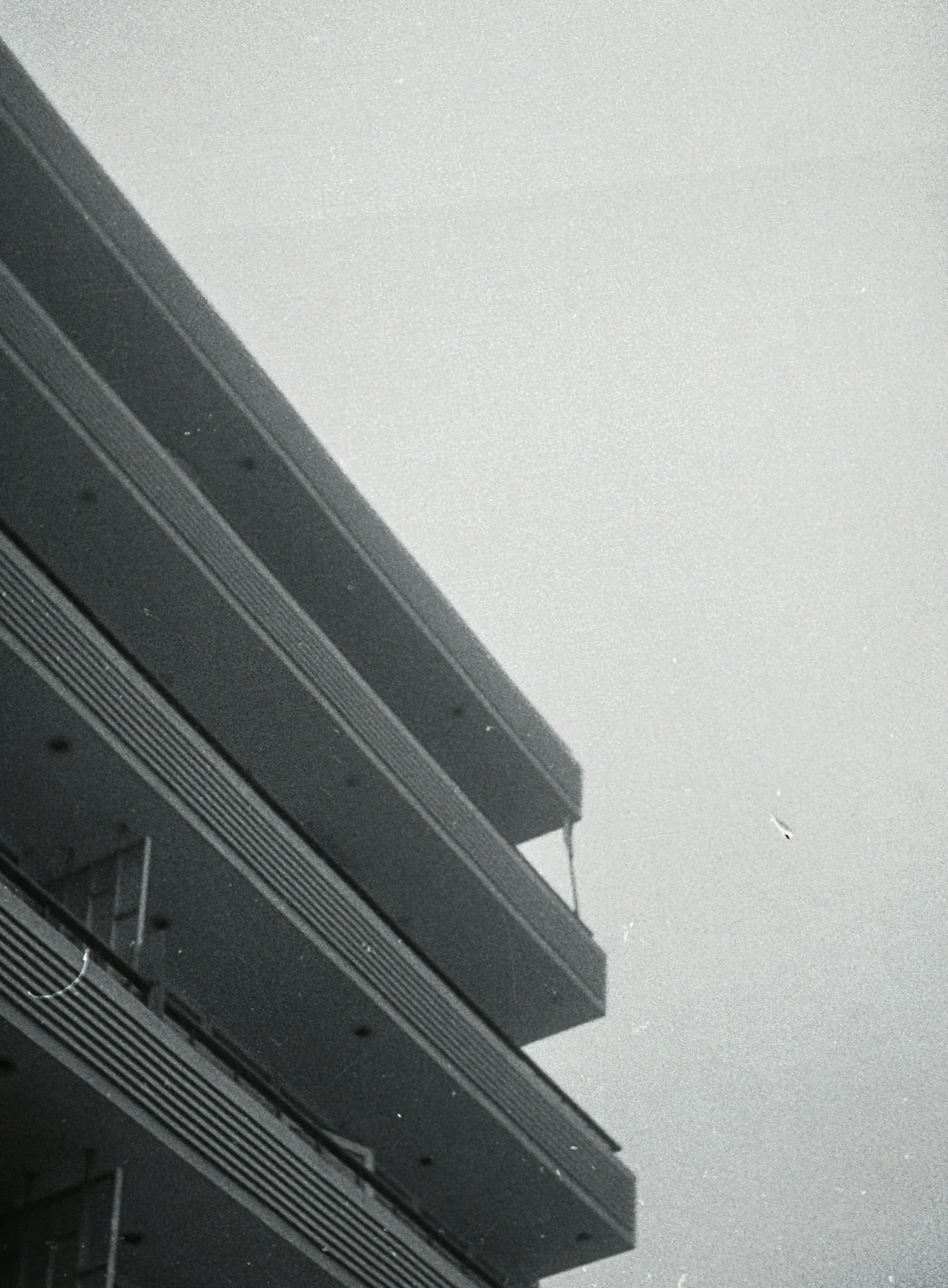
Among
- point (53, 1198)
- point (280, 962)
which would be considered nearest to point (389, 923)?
point (280, 962)

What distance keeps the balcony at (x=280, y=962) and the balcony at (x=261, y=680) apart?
38.7 inches

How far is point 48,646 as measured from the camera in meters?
22.3

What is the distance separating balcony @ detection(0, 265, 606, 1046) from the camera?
26484mm

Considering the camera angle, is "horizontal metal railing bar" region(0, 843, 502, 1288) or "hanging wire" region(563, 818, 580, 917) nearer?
"horizontal metal railing bar" region(0, 843, 502, 1288)

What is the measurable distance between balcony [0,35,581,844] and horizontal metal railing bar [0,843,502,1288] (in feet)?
32.2

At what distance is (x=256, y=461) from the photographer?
32.8 m

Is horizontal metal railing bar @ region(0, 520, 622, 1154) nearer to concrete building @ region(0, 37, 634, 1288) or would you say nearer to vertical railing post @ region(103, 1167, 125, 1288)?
concrete building @ region(0, 37, 634, 1288)

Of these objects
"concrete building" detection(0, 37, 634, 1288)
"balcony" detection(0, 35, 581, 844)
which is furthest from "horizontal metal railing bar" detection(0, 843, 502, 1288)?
"balcony" detection(0, 35, 581, 844)

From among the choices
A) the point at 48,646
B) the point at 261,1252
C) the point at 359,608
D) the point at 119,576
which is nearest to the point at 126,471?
the point at 119,576

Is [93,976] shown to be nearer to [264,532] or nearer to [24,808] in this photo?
[24,808]

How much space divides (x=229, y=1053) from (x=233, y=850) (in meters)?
2.97

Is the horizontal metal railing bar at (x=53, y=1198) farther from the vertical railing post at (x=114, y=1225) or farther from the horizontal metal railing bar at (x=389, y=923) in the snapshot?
the horizontal metal railing bar at (x=389, y=923)

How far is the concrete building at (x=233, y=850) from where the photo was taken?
19.8 metres

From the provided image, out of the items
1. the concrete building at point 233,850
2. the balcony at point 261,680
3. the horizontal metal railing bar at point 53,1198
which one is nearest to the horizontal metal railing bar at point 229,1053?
the concrete building at point 233,850
